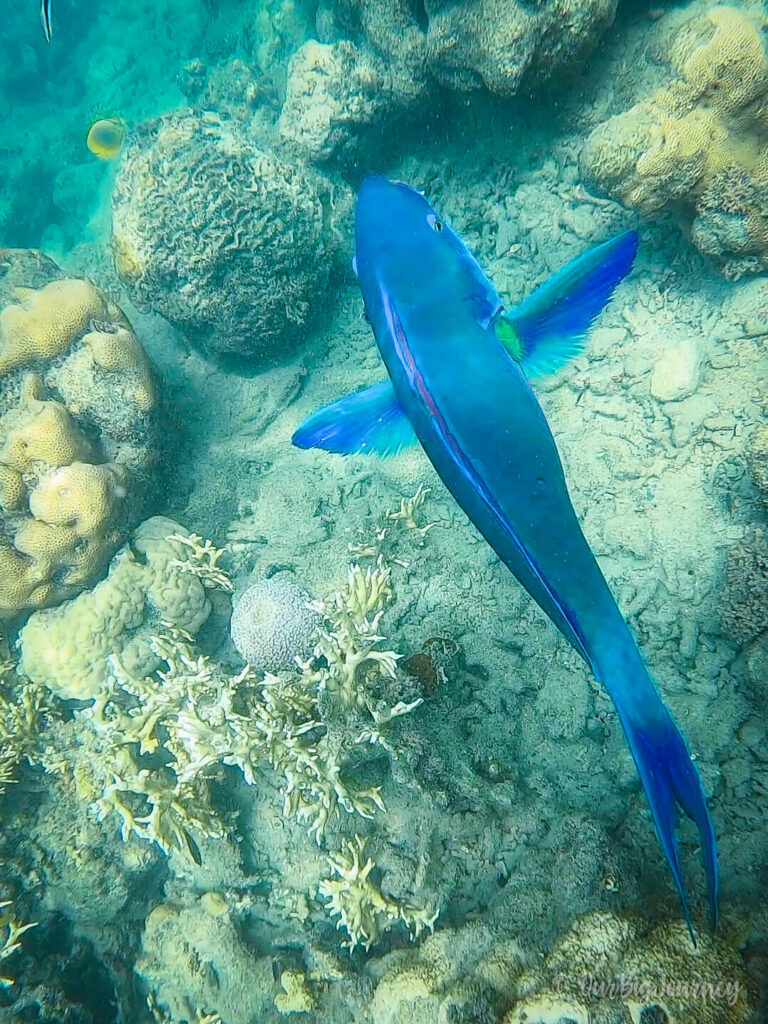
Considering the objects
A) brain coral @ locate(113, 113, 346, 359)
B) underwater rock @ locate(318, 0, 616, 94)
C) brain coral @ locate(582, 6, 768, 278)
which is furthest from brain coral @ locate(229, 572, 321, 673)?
underwater rock @ locate(318, 0, 616, 94)

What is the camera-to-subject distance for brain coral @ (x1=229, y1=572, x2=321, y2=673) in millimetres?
3641

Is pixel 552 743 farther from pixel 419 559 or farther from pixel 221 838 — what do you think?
pixel 221 838

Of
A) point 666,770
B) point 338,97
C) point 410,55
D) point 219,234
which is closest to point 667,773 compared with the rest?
point 666,770

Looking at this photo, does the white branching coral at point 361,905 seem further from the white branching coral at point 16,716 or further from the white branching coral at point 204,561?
the white branching coral at point 16,716

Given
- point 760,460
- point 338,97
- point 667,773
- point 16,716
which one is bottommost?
point 16,716

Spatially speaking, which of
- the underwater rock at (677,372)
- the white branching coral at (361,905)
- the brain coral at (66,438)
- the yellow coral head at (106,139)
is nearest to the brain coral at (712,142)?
the underwater rock at (677,372)

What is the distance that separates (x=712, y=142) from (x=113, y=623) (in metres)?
5.28

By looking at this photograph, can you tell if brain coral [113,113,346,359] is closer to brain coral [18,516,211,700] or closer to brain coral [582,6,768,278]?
brain coral [18,516,211,700]

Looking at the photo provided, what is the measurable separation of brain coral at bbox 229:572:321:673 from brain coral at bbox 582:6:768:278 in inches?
146

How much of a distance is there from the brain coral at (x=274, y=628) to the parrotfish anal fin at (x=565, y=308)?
2280 millimetres

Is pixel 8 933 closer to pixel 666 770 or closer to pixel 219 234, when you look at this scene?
pixel 666 770

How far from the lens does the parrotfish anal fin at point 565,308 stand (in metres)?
1.78

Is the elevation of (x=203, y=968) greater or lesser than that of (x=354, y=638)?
lesser

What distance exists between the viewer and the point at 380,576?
12.0ft
